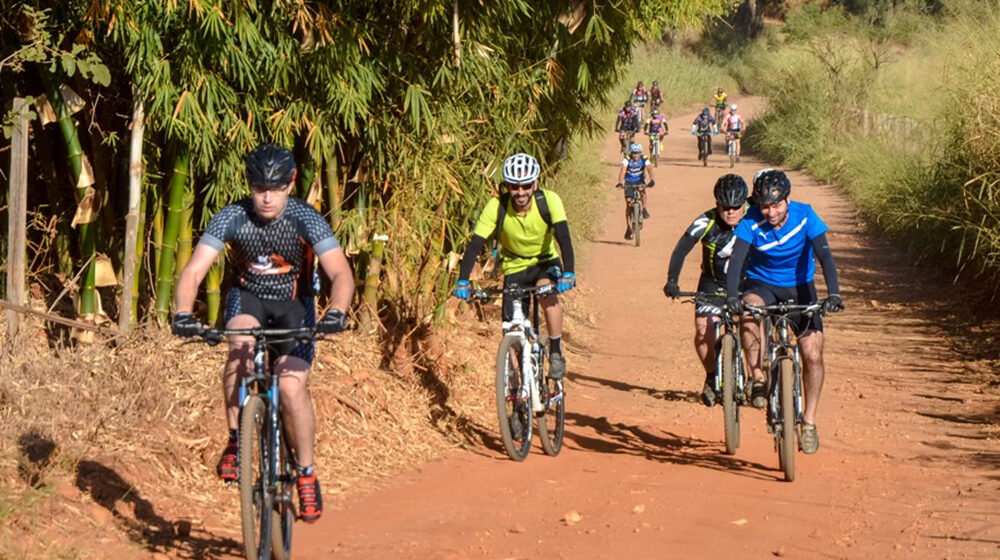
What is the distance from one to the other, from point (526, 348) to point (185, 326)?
3.31 m

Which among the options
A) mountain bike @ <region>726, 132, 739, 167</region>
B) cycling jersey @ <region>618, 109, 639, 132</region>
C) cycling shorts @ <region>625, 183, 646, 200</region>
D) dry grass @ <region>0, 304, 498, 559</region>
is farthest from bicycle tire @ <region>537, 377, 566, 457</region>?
mountain bike @ <region>726, 132, 739, 167</region>

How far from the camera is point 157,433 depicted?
22.6ft

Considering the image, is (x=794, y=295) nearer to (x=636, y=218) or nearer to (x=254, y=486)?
(x=254, y=486)

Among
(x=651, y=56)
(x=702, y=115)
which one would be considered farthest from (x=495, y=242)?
(x=651, y=56)

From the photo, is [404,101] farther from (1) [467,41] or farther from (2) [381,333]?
(2) [381,333]

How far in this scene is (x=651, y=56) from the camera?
5116 centimetres

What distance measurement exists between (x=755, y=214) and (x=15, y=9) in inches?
171

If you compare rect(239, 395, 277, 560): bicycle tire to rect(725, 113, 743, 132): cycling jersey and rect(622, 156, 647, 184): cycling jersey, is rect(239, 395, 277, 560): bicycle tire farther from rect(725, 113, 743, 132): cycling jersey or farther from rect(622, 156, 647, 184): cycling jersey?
rect(725, 113, 743, 132): cycling jersey

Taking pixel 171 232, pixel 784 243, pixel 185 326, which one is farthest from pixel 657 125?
pixel 185 326

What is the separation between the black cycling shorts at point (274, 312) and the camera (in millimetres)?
5516

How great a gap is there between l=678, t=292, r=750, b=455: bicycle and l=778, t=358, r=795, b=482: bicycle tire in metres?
0.46

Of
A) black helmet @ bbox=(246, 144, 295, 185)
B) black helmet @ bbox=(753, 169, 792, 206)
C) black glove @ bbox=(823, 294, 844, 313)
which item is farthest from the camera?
black helmet @ bbox=(753, 169, 792, 206)

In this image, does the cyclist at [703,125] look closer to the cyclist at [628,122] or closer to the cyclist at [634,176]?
the cyclist at [628,122]

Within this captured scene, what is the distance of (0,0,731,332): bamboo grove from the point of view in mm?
7066
